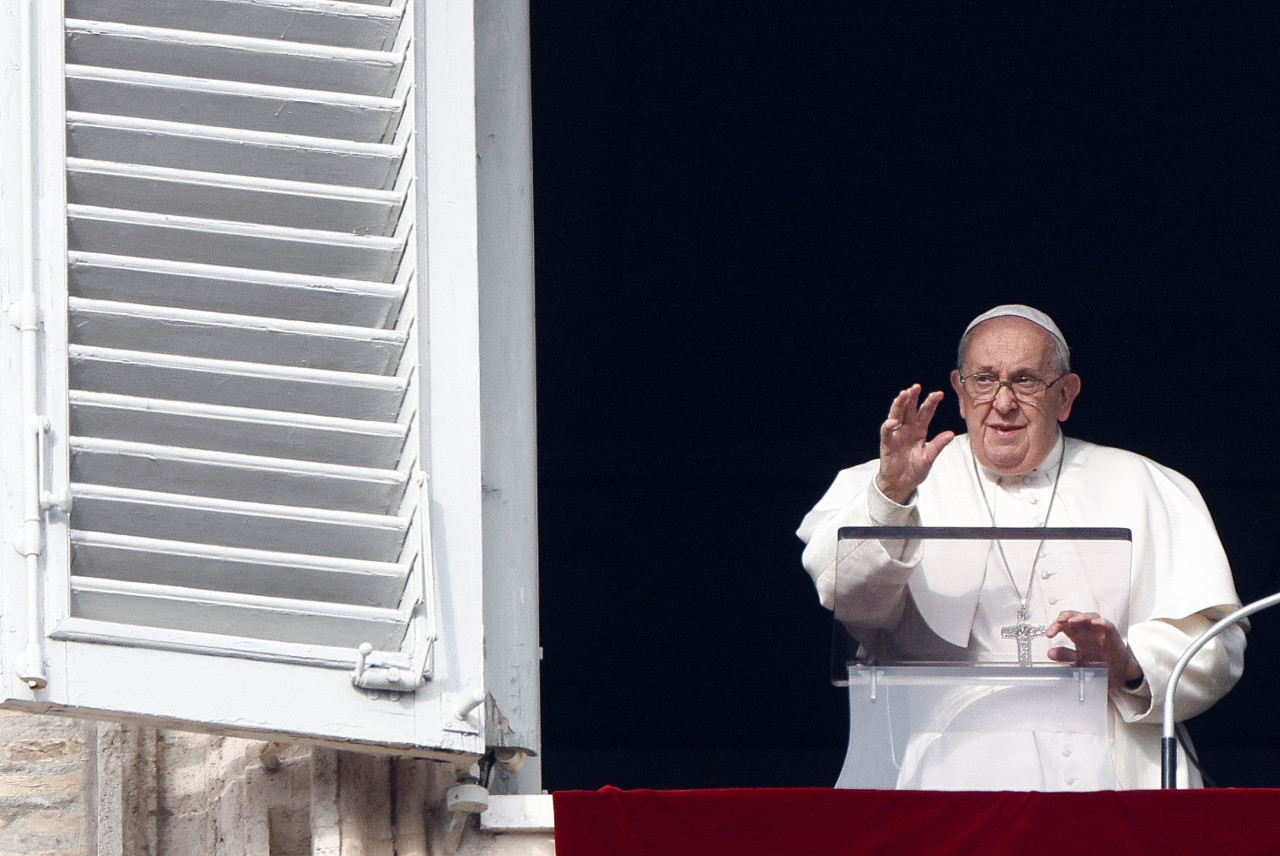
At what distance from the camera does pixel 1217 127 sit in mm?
7348

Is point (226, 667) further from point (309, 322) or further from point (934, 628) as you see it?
point (934, 628)

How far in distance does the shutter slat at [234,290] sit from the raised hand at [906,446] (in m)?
0.88

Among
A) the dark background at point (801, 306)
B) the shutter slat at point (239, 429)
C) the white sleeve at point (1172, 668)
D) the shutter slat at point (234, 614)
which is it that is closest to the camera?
the shutter slat at point (234, 614)

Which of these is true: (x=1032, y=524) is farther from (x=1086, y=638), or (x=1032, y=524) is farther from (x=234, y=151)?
(x=234, y=151)

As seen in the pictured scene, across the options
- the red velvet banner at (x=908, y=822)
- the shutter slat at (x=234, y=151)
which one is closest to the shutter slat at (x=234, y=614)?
the red velvet banner at (x=908, y=822)

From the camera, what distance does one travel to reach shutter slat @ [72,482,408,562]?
4.23 meters

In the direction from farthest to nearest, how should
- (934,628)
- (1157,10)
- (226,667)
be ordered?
(1157,10), (934,628), (226,667)

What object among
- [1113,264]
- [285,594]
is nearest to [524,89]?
[285,594]

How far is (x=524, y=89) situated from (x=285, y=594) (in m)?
1.26

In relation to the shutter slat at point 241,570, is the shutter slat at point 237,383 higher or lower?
higher

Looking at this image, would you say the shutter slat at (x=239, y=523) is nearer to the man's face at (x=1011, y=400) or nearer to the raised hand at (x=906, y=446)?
the raised hand at (x=906, y=446)

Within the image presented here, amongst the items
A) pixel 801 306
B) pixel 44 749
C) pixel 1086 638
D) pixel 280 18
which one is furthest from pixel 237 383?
pixel 801 306

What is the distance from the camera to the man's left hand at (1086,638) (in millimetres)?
4348

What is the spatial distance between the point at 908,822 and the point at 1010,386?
47.3 inches
